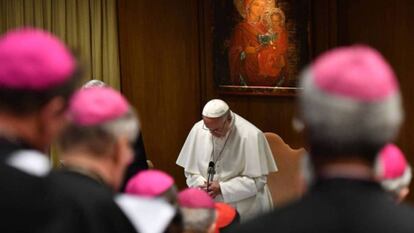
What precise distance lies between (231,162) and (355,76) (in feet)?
13.0

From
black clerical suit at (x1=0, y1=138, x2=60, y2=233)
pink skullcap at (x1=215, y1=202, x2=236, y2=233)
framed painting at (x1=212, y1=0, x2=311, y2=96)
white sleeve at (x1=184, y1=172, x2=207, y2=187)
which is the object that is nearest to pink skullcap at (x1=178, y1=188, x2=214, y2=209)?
pink skullcap at (x1=215, y1=202, x2=236, y2=233)

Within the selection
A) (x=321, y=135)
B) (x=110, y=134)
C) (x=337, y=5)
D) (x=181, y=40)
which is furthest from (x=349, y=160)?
(x=181, y=40)

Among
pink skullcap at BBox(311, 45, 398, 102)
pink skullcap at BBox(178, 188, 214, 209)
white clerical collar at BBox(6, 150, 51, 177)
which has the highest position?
pink skullcap at BBox(311, 45, 398, 102)

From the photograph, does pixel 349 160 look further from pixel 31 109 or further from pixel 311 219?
pixel 31 109

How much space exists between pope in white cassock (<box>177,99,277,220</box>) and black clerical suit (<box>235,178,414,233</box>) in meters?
3.72

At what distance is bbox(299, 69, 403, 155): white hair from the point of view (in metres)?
1.34

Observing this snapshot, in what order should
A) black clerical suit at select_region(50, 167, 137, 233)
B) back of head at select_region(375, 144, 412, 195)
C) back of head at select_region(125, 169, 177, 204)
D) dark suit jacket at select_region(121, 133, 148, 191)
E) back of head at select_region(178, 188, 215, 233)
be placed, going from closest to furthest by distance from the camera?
1. black clerical suit at select_region(50, 167, 137, 233)
2. back of head at select_region(375, 144, 412, 195)
3. back of head at select_region(125, 169, 177, 204)
4. back of head at select_region(178, 188, 215, 233)
5. dark suit jacket at select_region(121, 133, 148, 191)

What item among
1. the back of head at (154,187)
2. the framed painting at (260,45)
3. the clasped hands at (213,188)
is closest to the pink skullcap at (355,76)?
the back of head at (154,187)

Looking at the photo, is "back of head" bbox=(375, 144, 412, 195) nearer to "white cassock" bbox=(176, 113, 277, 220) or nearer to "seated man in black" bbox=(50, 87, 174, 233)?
"seated man in black" bbox=(50, 87, 174, 233)

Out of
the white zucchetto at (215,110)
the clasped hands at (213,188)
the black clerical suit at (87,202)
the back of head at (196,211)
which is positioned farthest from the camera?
the white zucchetto at (215,110)

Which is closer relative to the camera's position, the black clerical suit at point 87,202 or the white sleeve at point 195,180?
the black clerical suit at point 87,202

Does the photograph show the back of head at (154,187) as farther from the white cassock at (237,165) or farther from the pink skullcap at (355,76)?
the white cassock at (237,165)

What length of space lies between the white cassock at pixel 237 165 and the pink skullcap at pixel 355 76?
3.76 metres

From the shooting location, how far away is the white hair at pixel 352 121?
1336mm
